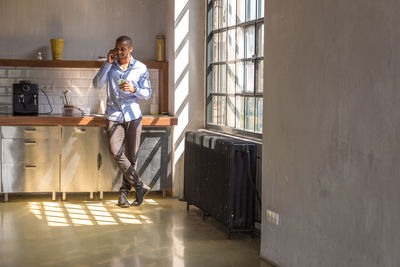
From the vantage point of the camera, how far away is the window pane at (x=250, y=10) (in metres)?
6.08

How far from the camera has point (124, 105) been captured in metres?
6.96

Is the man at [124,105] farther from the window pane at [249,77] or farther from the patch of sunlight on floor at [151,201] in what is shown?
the window pane at [249,77]

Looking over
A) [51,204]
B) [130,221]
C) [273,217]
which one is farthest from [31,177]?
[273,217]

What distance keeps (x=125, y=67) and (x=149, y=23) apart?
147 centimetres

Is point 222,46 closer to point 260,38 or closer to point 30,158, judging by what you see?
point 260,38

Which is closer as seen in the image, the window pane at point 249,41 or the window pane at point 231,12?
the window pane at point 249,41

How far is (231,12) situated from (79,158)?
97.2 inches

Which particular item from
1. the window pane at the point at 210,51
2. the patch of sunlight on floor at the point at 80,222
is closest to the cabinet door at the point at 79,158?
the patch of sunlight on floor at the point at 80,222

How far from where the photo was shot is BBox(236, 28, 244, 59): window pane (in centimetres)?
640

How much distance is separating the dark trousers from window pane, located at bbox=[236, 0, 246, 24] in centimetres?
163

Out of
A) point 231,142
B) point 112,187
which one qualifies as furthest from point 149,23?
point 231,142

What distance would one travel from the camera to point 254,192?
18.5 feet

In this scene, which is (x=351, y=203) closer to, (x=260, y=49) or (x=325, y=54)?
(x=325, y=54)

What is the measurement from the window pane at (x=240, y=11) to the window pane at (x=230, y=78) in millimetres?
510
